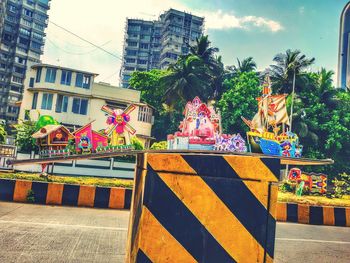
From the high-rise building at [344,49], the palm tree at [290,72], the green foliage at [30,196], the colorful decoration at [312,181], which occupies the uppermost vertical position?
the high-rise building at [344,49]

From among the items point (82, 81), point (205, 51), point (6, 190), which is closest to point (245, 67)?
point (205, 51)

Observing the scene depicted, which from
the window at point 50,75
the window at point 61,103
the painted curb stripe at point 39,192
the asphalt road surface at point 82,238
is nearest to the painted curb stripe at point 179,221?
the asphalt road surface at point 82,238

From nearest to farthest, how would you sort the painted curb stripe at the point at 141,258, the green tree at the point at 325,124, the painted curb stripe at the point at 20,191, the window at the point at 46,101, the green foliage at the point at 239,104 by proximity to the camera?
the painted curb stripe at the point at 141,258
the painted curb stripe at the point at 20,191
the green tree at the point at 325,124
the green foliage at the point at 239,104
the window at the point at 46,101

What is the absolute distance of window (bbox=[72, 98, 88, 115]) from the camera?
3177cm

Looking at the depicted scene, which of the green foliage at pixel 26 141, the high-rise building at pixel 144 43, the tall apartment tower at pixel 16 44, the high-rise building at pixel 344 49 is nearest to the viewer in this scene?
the green foliage at pixel 26 141

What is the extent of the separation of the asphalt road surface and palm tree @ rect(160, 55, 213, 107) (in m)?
25.0

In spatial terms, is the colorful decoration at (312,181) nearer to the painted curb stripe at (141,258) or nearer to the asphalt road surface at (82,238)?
the asphalt road surface at (82,238)

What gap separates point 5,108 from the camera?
64.6 metres

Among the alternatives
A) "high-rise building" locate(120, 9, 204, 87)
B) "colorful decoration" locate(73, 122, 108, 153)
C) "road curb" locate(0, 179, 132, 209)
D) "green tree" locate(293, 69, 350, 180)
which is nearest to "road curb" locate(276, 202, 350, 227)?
"road curb" locate(0, 179, 132, 209)

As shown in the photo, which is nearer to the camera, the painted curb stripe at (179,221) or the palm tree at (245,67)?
the painted curb stripe at (179,221)

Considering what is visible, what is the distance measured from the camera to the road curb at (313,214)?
31.9ft

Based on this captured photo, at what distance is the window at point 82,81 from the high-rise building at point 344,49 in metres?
45.0

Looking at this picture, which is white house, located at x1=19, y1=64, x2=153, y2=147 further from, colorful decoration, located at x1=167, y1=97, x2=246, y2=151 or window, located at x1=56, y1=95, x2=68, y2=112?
colorful decoration, located at x1=167, y1=97, x2=246, y2=151

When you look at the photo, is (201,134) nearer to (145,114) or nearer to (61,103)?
(145,114)
